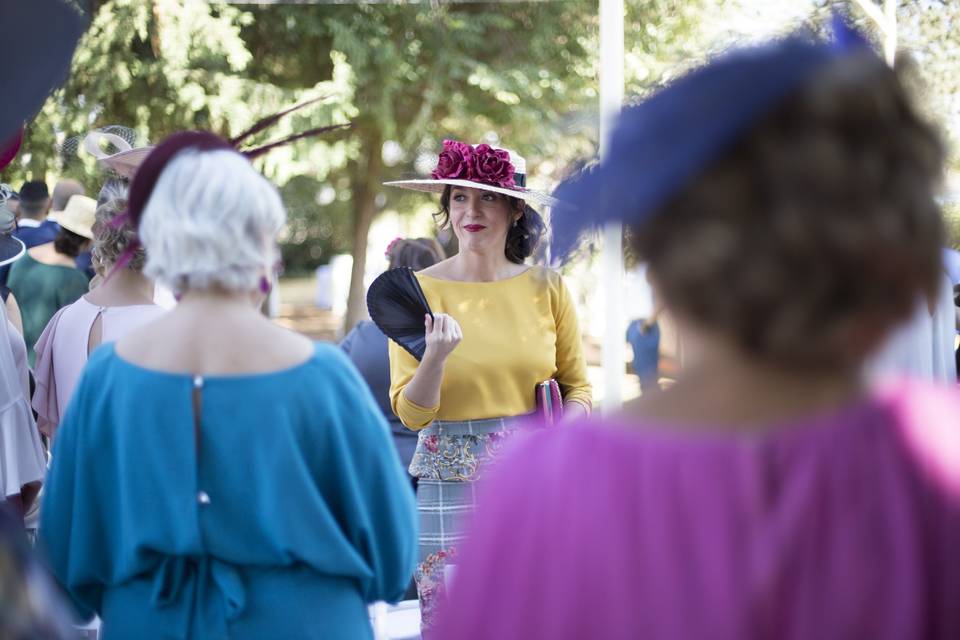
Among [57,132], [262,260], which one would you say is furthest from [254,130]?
[57,132]

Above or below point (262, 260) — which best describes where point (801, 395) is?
below

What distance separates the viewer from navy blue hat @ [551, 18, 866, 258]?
1.13 meters

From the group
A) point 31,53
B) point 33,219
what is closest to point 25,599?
point 31,53

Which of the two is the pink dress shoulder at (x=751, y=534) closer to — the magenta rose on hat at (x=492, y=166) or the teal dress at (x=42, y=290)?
the magenta rose on hat at (x=492, y=166)

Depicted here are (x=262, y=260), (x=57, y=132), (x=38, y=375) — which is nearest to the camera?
(x=262, y=260)

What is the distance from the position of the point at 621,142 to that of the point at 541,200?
7.60 feet

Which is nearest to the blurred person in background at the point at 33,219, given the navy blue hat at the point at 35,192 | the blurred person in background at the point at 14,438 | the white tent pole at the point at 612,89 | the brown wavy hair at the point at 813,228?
the navy blue hat at the point at 35,192

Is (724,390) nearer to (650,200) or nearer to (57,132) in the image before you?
(650,200)

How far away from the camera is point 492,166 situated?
352 centimetres

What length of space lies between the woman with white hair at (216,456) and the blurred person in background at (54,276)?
12.2 ft

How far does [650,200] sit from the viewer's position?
1161 mm

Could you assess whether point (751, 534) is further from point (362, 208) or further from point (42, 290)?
point (362, 208)

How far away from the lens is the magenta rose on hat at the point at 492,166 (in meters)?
3.50

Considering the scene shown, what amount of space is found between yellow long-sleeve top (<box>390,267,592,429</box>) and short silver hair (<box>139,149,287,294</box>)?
1385 mm
